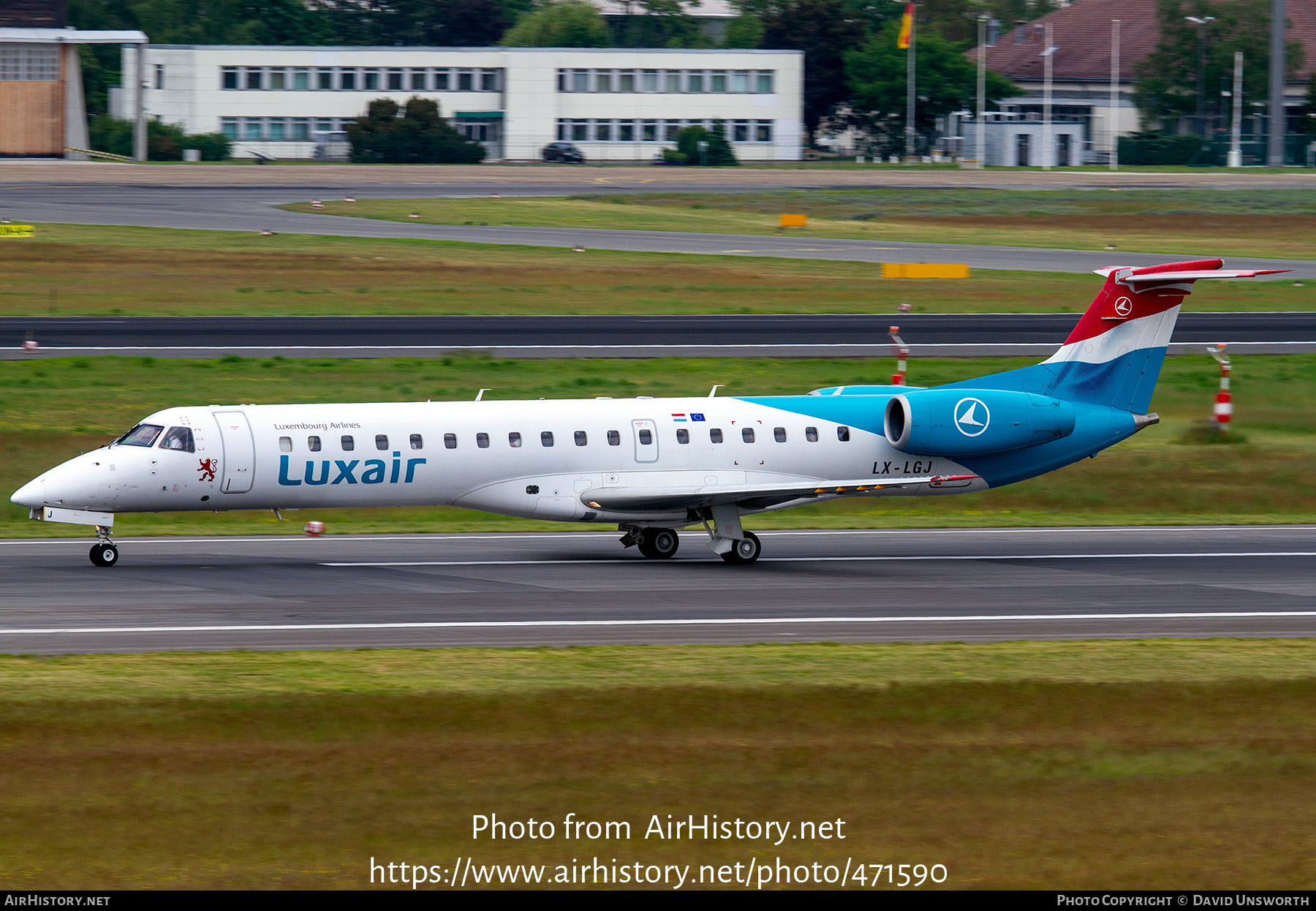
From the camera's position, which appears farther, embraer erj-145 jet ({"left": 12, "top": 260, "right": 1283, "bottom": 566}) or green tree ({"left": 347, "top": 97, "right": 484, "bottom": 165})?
green tree ({"left": 347, "top": 97, "right": 484, "bottom": 165})

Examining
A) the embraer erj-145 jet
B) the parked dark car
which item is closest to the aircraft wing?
the embraer erj-145 jet

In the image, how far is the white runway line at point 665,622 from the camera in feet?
73.3

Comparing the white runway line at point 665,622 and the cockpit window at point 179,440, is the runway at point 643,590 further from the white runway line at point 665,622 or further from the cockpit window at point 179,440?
the cockpit window at point 179,440

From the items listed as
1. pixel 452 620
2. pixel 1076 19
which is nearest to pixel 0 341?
pixel 452 620

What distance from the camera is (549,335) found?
54.8m

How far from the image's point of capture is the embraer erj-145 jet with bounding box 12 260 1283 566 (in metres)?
27.8

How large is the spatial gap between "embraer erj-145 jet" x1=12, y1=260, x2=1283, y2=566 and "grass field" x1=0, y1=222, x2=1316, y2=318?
1203 inches

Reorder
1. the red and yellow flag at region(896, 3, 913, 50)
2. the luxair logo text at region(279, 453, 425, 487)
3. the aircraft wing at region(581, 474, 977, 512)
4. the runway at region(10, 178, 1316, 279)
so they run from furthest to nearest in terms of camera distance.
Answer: the red and yellow flag at region(896, 3, 913, 50) < the runway at region(10, 178, 1316, 279) < the aircraft wing at region(581, 474, 977, 512) < the luxair logo text at region(279, 453, 425, 487)

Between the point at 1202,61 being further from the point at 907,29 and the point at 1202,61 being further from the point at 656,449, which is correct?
the point at 656,449

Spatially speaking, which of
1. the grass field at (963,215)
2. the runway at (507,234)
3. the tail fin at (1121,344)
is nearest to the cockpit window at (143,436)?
the tail fin at (1121,344)

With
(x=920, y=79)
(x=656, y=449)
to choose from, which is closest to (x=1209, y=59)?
(x=920, y=79)

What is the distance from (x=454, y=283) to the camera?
68.1 metres

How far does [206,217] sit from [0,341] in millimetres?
39235

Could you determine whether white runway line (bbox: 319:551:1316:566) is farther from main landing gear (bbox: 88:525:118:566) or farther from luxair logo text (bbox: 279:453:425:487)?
main landing gear (bbox: 88:525:118:566)
